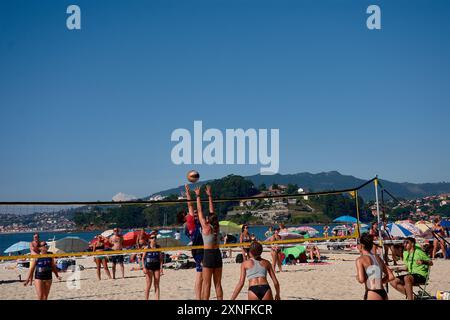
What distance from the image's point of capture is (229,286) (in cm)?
1067

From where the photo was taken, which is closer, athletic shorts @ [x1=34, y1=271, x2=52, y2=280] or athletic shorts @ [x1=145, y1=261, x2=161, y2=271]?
athletic shorts @ [x1=34, y1=271, x2=52, y2=280]

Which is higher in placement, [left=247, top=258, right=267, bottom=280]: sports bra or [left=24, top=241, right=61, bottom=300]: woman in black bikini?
[left=247, top=258, right=267, bottom=280]: sports bra

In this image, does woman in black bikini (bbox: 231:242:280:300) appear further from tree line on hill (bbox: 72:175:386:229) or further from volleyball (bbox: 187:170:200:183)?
tree line on hill (bbox: 72:175:386:229)

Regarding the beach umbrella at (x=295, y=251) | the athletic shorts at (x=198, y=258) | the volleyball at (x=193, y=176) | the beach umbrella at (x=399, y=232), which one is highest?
the volleyball at (x=193, y=176)

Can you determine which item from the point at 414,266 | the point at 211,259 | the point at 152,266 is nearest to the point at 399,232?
the point at 414,266

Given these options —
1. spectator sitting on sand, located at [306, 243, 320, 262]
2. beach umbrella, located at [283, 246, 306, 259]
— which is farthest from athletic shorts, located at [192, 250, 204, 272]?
spectator sitting on sand, located at [306, 243, 320, 262]

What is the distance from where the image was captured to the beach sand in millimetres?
9287

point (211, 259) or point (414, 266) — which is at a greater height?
point (211, 259)

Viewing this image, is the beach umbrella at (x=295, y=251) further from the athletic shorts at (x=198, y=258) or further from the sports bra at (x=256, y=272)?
the sports bra at (x=256, y=272)

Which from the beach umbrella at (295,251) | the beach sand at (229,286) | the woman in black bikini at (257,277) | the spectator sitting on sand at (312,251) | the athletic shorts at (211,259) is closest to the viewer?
the woman in black bikini at (257,277)

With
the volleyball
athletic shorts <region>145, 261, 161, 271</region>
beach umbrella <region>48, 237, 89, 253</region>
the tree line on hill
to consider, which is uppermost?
the volleyball

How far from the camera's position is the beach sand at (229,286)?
30.5 ft

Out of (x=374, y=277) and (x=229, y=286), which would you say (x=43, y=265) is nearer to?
(x=229, y=286)

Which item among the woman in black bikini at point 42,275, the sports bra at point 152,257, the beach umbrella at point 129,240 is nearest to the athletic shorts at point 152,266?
the sports bra at point 152,257
